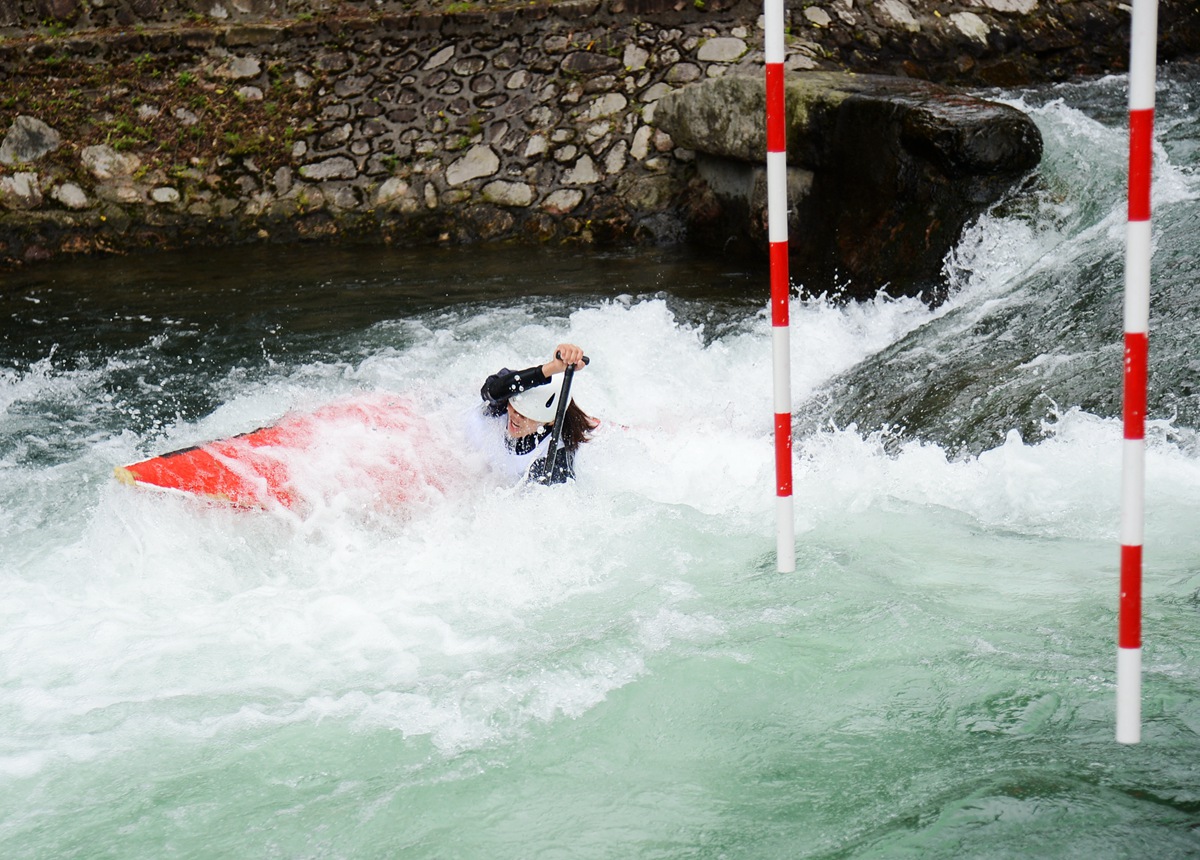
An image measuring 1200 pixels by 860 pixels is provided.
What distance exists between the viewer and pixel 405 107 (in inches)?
341

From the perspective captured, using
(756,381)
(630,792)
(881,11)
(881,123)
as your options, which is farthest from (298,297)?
(630,792)

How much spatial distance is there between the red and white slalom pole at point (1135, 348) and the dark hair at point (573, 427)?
2497 millimetres

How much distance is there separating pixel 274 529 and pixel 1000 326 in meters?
3.26

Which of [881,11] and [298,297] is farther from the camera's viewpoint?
[881,11]

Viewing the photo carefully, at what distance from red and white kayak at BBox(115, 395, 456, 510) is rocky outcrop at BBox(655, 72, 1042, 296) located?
3.06 meters

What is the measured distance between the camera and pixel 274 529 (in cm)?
393

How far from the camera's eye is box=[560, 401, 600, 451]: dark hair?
4.34 meters

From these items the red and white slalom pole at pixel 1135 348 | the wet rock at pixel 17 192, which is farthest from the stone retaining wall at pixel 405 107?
the red and white slalom pole at pixel 1135 348

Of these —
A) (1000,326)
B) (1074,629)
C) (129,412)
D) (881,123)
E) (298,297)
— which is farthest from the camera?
(298,297)

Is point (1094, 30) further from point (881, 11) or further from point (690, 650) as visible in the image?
point (690, 650)

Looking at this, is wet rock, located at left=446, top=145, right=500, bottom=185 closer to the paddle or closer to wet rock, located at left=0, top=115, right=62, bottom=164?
wet rock, located at left=0, top=115, right=62, bottom=164

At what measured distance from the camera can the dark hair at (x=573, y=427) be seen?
14.3 ft

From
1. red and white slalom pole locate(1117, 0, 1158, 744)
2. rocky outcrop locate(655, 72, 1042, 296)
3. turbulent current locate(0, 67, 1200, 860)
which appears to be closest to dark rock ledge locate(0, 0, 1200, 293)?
rocky outcrop locate(655, 72, 1042, 296)

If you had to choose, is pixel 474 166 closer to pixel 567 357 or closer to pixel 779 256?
pixel 567 357
